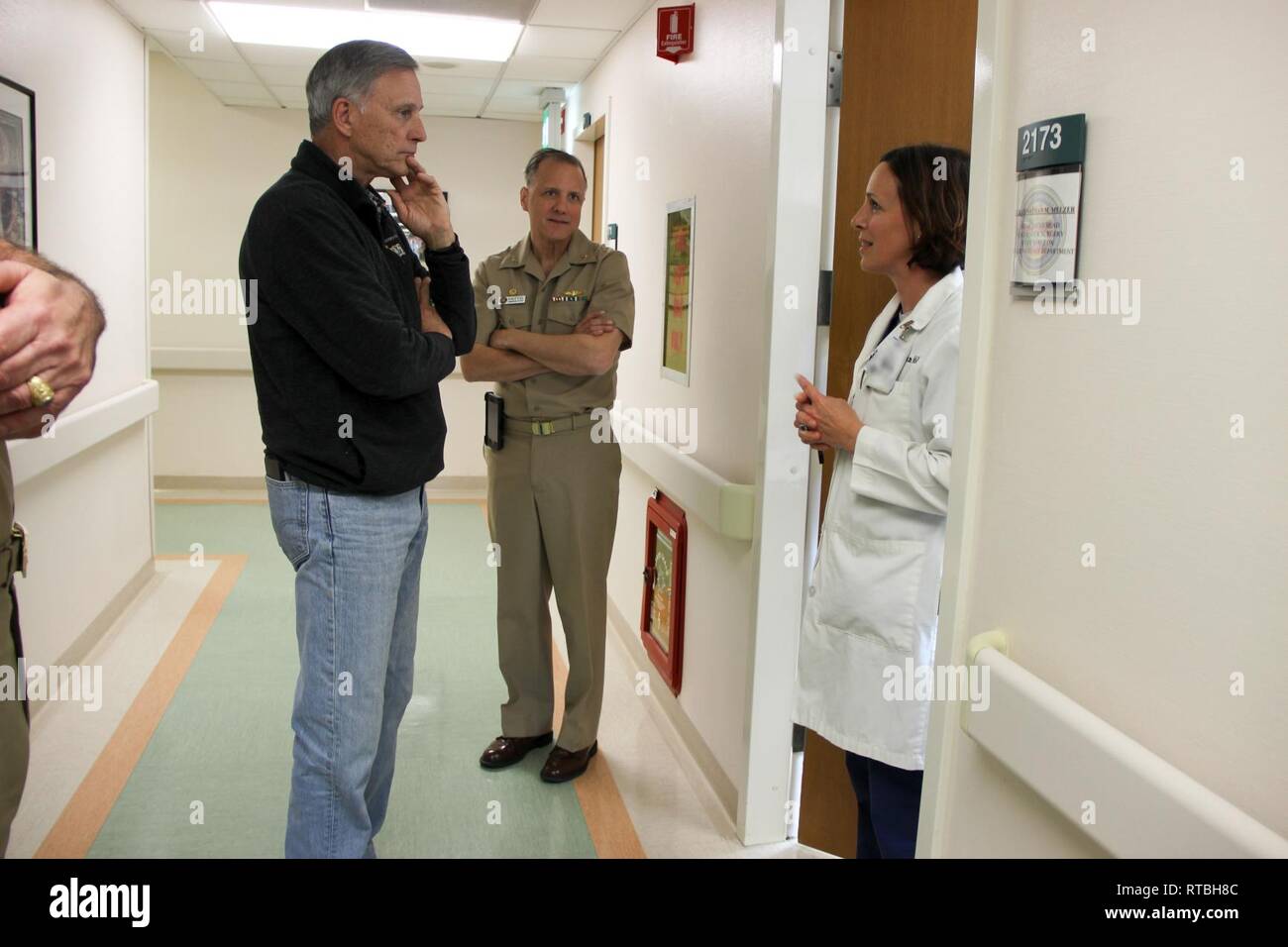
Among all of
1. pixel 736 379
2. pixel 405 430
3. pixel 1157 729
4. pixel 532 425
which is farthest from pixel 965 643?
pixel 532 425

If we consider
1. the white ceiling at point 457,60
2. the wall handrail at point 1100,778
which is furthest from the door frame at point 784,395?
the white ceiling at point 457,60

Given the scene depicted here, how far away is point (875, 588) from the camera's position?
2.05 meters

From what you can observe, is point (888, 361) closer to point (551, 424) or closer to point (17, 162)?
point (551, 424)

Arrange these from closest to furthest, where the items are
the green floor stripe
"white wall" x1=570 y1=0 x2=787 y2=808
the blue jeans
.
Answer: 1. the blue jeans
2. the green floor stripe
3. "white wall" x1=570 y1=0 x2=787 y2=808

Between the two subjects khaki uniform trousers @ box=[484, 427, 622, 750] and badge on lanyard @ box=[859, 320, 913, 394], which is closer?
badge on lanyard @ box=[859, 320, 913, 394]

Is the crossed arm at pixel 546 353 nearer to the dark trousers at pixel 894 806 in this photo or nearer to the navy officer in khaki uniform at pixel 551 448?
the navy officer in khaki uniform at pixel 551 448

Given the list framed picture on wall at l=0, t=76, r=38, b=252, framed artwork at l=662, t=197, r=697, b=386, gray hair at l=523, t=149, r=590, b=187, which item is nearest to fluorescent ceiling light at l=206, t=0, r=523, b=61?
framed picture on wall at l=0, t=76, r=38, b=252

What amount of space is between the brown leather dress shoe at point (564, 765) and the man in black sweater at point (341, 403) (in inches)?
41.2

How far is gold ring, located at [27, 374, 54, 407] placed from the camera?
101cm

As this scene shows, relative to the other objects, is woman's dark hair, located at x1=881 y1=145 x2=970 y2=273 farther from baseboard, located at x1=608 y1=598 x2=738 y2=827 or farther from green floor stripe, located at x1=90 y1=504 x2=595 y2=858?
green floor stripe, located at x1=90 y1=504 x2=595 y2=858

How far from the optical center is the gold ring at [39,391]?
1.01m

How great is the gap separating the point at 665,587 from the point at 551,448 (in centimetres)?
92

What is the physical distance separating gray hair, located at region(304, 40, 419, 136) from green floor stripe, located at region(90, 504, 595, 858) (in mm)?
1788

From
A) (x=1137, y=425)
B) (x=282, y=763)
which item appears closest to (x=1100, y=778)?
(x=1137, y=425)
